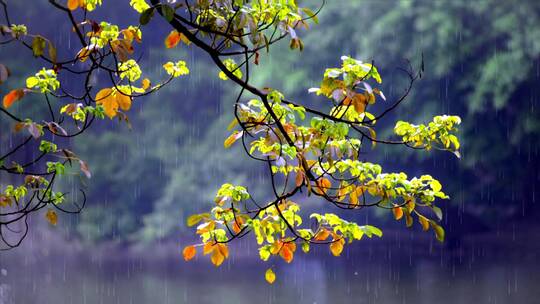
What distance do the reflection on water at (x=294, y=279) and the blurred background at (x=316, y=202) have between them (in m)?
0.02

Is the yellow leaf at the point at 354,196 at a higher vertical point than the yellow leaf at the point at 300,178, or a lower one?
lower

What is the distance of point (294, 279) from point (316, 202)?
3.65 ft

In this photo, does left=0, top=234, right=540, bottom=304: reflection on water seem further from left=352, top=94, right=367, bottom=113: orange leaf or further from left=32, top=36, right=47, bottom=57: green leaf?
left=32, top=36, right=47, bottom=57: green leaf

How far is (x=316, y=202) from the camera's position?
9375 millimetres

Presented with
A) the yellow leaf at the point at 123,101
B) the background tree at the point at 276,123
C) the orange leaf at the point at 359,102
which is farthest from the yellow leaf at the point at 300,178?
the yellow leaf at the point at 123,101

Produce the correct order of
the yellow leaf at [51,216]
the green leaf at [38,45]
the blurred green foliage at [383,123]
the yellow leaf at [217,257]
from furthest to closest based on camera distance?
the blurred green foliage at [383,123], the yellow leaf at [51,216], the yellow leaf at [217,257], the green leaf at [38,45]

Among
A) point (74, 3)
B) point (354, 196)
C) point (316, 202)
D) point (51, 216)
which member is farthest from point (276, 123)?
point (316, 202)

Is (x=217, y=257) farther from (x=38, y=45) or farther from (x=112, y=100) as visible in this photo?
(x=38, y=45)

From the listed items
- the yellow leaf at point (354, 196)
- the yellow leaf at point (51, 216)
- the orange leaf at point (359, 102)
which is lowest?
the yellow leaf at point (51, 216)

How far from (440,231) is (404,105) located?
7.03 metres

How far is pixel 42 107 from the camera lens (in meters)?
9.52

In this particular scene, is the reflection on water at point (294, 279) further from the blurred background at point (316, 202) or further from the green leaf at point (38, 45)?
the green leaf at point (38, 45)

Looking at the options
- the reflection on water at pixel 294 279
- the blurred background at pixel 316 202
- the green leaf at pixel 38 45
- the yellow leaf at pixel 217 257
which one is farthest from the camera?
the blurred background at pixel 316 202

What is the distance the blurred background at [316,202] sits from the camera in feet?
26.9
